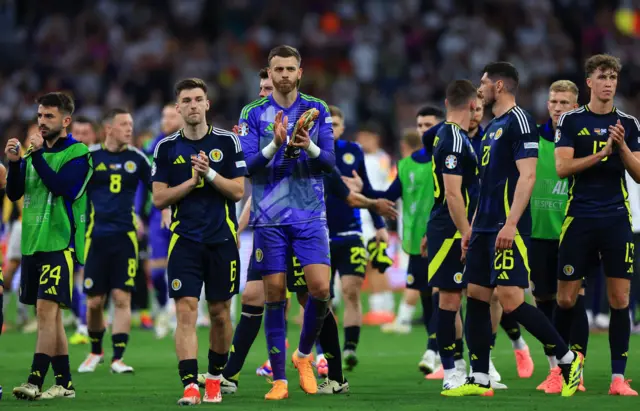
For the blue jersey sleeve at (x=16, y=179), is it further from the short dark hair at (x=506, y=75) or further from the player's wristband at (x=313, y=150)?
the short dark hair at (x=506, y=75)

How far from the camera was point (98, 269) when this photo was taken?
12.1 meters

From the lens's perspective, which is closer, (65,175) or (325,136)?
(325,136)

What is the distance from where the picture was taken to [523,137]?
9031mm

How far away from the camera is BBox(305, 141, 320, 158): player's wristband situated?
888 cm

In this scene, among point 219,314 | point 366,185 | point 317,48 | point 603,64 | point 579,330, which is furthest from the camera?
point 317,48

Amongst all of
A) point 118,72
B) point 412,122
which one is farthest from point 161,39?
point 412,122

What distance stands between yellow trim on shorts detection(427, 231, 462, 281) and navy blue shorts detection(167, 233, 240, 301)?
1739mm

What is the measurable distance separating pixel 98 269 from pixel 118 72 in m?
16.1

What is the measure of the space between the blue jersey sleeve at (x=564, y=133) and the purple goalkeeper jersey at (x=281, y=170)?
1837 millimetres

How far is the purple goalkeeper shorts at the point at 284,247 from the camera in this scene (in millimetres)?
9164

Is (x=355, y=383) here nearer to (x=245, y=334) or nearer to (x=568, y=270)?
(x=245, y=334)

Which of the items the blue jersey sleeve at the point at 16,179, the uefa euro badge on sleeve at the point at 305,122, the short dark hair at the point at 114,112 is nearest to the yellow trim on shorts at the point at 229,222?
the uefa euro badge on sleeve at the point at 305,122

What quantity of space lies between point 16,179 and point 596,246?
4.57 metres

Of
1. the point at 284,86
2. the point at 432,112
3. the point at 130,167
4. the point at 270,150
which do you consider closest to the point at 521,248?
the point at 270,150
